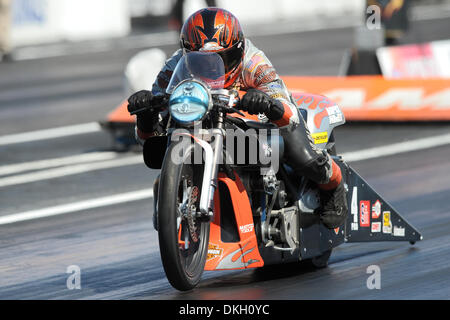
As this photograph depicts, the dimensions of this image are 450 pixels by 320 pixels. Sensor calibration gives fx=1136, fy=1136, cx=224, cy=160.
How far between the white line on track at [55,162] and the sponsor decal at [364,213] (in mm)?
5127

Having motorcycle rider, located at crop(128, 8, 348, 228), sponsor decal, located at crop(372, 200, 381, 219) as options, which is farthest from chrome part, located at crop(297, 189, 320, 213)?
sponsor decal, located at crop(372, 200, 381, 219)

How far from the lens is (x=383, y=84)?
565 inches

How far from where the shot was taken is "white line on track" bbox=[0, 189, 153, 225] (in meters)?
9.32

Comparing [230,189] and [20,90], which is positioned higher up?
[230,189]

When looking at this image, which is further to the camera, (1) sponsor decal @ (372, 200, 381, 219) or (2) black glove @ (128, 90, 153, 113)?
(1) sponsor decal @ (372, 200, 381, 219)

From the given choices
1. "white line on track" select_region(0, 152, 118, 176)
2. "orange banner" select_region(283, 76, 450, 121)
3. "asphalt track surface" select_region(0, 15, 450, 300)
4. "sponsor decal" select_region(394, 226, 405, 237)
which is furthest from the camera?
"orange banner" select_region(283, 76, 450, 121)

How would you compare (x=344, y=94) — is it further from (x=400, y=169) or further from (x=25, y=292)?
(x=25, y=292)

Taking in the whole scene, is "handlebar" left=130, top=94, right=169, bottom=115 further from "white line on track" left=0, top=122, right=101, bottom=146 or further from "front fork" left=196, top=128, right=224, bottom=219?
"white line on track" left=0, top=122, right=101, bottom=146

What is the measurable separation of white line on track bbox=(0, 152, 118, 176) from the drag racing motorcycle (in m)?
5.31

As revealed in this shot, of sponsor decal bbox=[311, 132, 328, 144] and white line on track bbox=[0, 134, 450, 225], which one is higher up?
sponsor decal bbox=[311, 132, 328, 144]

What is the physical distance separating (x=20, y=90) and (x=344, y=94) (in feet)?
20.7

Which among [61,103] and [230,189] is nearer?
[230,189]

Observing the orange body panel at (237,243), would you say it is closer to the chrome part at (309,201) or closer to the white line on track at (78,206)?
the chrome part at (309,201)
